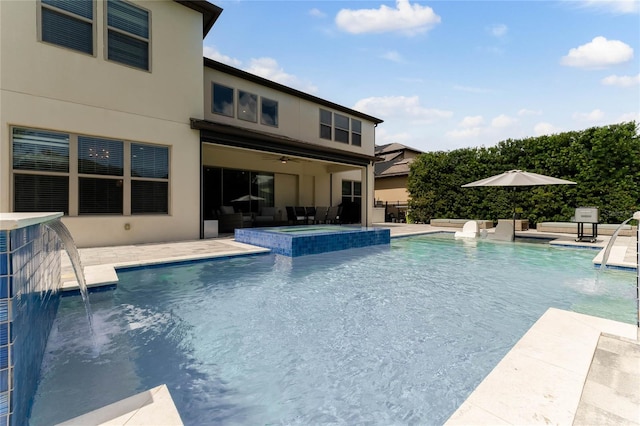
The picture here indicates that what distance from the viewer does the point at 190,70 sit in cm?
909

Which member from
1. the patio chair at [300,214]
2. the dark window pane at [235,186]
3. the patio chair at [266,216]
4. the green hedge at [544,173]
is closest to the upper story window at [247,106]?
the dark window pane at [235,186]

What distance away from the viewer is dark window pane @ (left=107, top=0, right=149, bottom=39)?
305 inches

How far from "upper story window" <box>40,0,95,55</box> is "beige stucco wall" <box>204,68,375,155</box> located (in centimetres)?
363

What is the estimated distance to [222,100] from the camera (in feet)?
36.4

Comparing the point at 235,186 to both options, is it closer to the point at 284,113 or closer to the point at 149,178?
the point at 284,113

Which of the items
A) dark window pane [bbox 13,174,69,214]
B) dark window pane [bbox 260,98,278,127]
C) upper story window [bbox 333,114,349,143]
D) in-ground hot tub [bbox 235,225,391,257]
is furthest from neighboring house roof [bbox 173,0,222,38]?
upper story window [bbox 333,114,349,143]

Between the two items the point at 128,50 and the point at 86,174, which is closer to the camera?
the point at 86,174

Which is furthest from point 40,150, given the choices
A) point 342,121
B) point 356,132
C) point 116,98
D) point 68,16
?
point 356,132

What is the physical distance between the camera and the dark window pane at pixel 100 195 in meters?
7.50

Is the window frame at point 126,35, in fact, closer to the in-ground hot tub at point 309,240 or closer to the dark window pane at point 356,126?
the in-ground hot tub at point 309,240

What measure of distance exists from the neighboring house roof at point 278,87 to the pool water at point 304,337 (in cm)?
782

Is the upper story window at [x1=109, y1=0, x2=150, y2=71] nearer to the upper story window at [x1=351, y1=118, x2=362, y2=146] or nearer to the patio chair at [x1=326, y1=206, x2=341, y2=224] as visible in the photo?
the patio chair at [x1=326, y1=206, x2=341, y2=224]

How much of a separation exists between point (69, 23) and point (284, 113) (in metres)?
7.39

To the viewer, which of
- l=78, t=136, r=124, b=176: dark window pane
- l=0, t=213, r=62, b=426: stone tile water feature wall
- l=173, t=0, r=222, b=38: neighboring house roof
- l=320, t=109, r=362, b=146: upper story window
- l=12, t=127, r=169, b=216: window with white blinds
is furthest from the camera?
l=320, t=109, r=362, b=146: upper story window
